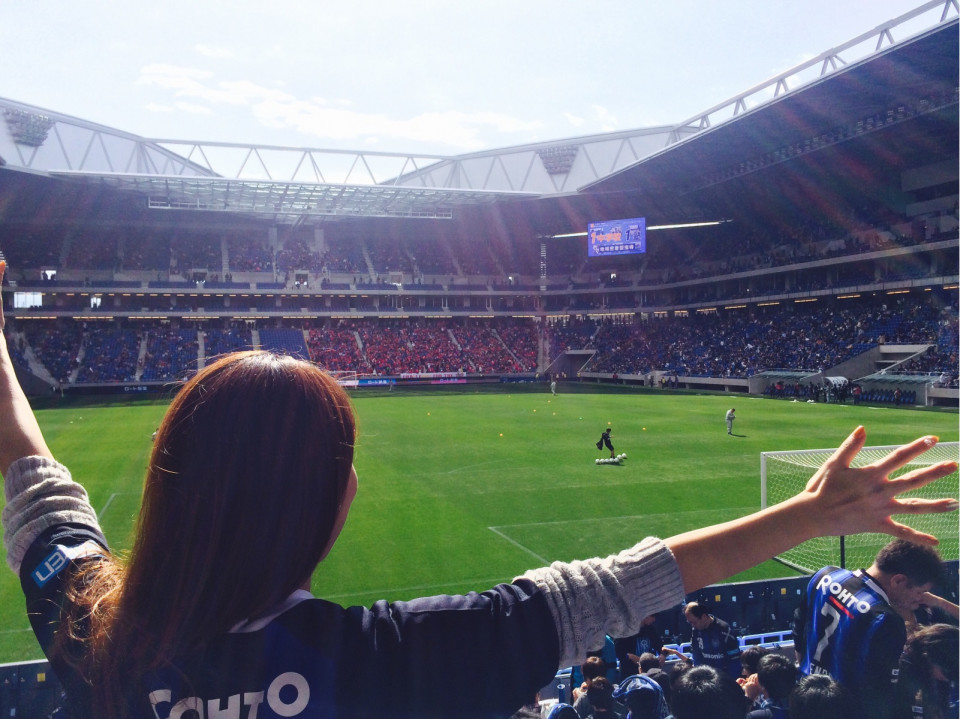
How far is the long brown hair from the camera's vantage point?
4.55 feet

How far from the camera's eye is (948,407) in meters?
35.2

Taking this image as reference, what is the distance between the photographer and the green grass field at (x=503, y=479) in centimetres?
1179

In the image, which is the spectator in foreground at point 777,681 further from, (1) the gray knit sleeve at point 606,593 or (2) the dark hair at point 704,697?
(1) the gray knit sleeve at point 606,593

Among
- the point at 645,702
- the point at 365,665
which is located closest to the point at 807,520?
the point at 365,665

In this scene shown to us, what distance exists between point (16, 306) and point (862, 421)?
57868 millimetres

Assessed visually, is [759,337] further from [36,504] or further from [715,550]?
[36,504]

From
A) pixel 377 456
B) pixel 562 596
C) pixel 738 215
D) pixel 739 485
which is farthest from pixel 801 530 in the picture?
pixel 738 215

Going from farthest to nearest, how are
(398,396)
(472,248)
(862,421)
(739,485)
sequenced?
(472,248) < (398,396) < (862,421) < (739,485)

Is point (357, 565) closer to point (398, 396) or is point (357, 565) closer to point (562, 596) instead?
point (562, 596)

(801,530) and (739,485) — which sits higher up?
(801,530)

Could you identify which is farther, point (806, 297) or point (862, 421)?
point (806, 297)

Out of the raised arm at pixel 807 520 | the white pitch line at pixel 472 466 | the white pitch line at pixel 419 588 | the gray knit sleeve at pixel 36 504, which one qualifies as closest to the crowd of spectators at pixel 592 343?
the white pitch line at pixel 472 466

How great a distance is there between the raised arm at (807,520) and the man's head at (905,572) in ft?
9.45

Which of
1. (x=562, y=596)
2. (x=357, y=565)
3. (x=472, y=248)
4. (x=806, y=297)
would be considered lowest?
(x=357, y=565)
